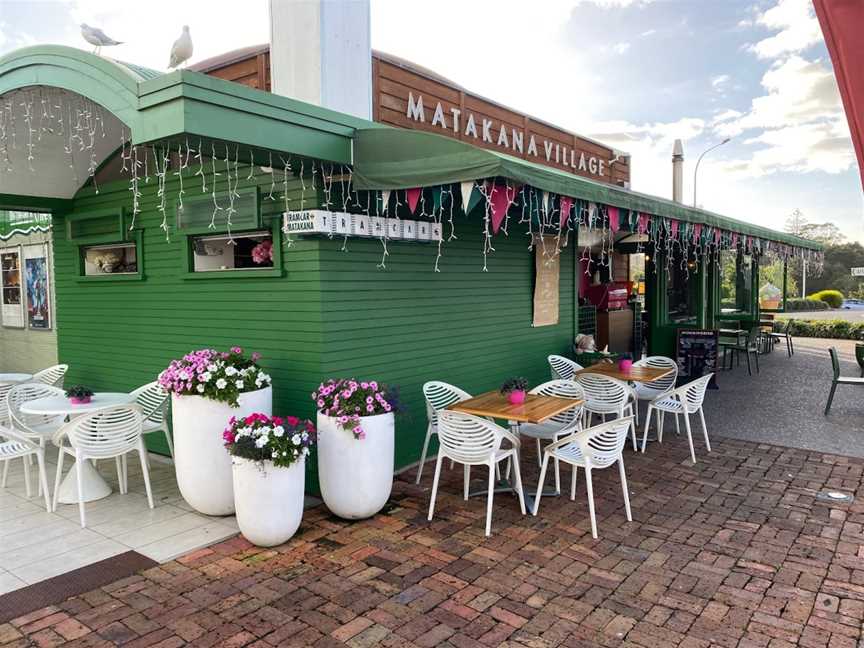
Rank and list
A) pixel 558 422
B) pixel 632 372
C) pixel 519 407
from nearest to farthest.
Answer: pixel 519 407 < pixel 558 422 < pixel 632 372

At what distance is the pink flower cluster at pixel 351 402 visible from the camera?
407 centimetres

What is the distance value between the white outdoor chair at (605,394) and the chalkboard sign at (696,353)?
347cm

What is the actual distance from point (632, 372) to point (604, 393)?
71 cm

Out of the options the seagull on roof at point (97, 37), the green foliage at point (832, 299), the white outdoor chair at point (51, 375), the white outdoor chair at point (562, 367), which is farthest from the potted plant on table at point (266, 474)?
the green foliage at point (832, 299)

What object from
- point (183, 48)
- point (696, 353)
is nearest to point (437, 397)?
point (183, 48)

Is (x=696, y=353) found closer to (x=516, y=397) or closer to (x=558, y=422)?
(x=558, y=422)

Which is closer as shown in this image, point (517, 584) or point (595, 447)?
point (517, 584)

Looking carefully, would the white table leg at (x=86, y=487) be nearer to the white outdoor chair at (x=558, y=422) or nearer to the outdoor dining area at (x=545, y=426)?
the outdoor dining area at (x=545, y=426)

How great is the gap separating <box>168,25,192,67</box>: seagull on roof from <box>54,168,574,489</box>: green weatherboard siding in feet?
3.69

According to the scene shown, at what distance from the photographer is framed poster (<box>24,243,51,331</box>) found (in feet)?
27.8

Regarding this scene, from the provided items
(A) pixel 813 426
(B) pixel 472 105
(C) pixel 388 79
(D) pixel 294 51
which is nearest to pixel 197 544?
(D) pixel 294 51

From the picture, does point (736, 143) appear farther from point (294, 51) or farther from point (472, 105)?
point (294, 51)

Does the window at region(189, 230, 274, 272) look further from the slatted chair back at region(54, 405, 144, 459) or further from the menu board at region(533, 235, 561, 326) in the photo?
the menu board at region(533, 235, 561, 326)

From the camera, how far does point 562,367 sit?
682 cm
